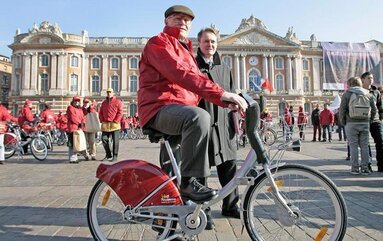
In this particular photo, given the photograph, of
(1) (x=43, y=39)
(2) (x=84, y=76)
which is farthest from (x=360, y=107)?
(1) (x=43, y=39)

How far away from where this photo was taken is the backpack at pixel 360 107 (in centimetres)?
641

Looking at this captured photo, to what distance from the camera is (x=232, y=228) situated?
334 cm

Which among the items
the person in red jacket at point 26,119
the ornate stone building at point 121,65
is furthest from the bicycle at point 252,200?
the ornate stone building at point 121,65

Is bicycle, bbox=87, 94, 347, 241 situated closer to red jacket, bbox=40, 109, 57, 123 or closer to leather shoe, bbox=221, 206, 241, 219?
leather shoe, bbox=221, 206, 241, 219

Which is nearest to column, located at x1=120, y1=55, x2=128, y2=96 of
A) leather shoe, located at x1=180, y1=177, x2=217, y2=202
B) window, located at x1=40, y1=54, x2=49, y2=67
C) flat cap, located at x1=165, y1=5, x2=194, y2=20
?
window, located at x1=40, y1=54, x2=49, y2=67

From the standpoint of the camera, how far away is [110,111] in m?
9.60

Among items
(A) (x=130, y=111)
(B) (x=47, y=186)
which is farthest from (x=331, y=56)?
(B) (x=47, y=186)

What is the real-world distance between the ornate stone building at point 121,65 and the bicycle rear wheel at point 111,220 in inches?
1950

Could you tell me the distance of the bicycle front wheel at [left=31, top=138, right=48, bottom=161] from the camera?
10.3 meters

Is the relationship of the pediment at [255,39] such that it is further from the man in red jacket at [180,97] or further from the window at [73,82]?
the man in red jacket at [180,97]

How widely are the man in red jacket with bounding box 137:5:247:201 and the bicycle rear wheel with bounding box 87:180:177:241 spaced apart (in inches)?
19.5

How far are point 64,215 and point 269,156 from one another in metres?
2.59

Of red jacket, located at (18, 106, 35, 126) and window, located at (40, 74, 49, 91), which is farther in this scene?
window, located at (40, 74, 49, 91)

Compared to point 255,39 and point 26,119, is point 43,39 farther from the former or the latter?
point 26,119
